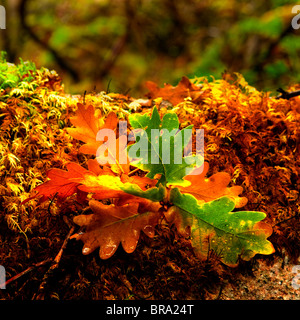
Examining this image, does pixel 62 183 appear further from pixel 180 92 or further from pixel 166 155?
pixel 180 92

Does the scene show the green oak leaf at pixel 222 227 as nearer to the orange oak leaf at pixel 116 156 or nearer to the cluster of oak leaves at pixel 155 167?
the cluster of oak leaves at pixel 155 167

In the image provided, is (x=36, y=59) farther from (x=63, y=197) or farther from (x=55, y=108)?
(x=63, y=197)

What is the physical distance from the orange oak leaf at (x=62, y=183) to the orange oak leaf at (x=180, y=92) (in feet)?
2.11

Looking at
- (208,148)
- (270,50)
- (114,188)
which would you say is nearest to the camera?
(114,188)

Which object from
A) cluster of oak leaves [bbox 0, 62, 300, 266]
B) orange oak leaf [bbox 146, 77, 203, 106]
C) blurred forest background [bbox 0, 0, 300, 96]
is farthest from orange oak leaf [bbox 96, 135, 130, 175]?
blurred forest background [bbox 0, 0, 300, 96]

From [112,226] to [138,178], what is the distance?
0.50 feet

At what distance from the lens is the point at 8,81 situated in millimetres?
1148

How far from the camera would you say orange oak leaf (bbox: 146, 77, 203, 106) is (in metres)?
1.31

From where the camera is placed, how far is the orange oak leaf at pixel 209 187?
824 mm

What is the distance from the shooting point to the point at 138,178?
2.75 feet

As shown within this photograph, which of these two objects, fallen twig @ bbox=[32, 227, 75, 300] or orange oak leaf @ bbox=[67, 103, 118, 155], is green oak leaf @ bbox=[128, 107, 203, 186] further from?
fallen twig @ bbox=[32, 227, 75, 300]

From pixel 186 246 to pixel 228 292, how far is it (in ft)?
0.66

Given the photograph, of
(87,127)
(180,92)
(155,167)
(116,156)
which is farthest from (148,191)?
(180,92)

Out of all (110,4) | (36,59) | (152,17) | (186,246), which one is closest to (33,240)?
(186,246)
